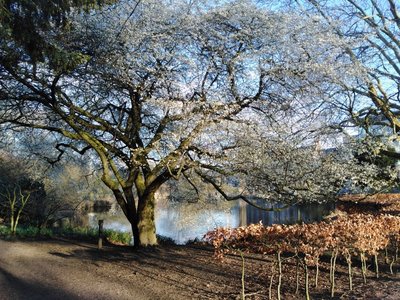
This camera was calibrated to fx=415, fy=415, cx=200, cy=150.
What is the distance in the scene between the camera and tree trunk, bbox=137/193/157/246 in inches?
432

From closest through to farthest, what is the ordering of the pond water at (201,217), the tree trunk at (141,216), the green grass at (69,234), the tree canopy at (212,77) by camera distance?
1. the tree canopy at (212,77)
2. the tree trunk at (141,216)
3. the green grass at (69,234)
4. the pond water at (201,217)

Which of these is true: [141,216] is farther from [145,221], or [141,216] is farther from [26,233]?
[26,233]

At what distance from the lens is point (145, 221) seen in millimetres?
11078

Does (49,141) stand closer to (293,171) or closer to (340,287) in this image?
(293,171)

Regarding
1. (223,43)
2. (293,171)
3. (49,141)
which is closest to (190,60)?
(223,43)

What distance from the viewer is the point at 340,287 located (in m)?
6.57

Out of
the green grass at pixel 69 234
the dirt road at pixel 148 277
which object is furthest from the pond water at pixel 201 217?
the dirt road at pixel 148 277

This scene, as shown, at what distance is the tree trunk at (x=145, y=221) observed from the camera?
1098 cm

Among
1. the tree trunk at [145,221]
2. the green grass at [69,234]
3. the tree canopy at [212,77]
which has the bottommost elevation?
the green grass at [69,234]

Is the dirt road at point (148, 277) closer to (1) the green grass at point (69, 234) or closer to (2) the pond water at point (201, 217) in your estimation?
(1) the green grass at point (69, 234)

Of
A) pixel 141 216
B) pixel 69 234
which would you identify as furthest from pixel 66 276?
pixel 69 234

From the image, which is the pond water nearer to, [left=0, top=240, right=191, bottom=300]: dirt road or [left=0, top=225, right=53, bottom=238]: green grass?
[left=0, top=225, right=53, bottom=238]: green grass

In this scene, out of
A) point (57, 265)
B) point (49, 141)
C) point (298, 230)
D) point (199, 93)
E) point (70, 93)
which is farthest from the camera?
point (49, 141)

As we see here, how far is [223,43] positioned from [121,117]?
4.06 m
